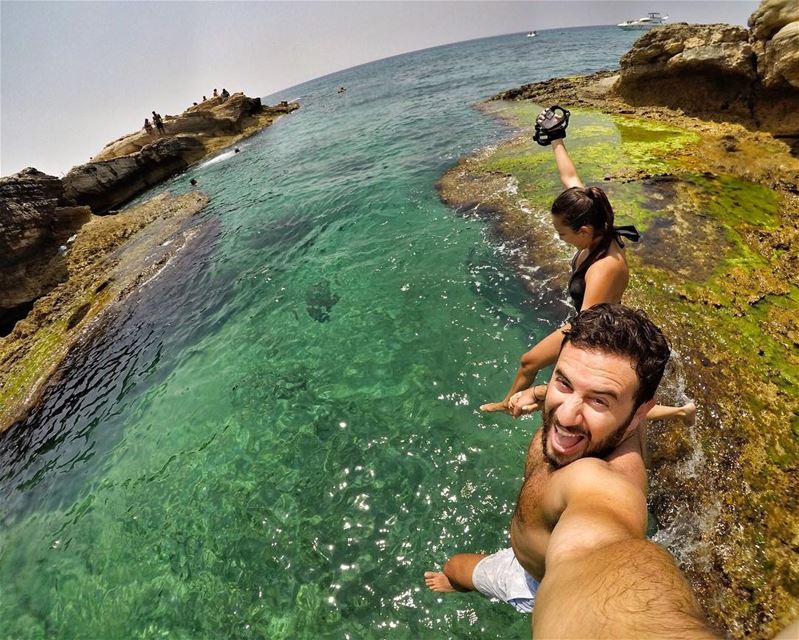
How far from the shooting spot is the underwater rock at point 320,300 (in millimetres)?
8820

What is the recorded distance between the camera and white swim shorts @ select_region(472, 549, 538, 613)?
293 centimetres

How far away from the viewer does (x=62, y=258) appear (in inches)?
674

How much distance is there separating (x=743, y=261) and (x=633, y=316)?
21.5 ft

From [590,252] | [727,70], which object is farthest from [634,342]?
[727,70]

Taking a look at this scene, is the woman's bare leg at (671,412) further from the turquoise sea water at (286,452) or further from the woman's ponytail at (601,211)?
the woman's ponytail at (601,211)

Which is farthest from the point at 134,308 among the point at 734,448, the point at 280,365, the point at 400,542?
the point at 734,448

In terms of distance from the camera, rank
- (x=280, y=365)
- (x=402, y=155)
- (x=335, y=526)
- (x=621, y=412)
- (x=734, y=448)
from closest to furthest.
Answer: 1. (x=621, y=412)
2. (x=734, y=448)
3. (x=335, y=526)
4. (x=280, y=365)
5. (x=402, y=155)

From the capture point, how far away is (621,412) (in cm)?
220

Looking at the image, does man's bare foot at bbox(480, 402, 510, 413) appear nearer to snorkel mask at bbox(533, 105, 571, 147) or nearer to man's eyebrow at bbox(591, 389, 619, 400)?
man's eyebrow at bbox(591, 389, 619, 400)

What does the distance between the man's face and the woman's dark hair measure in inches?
80.7

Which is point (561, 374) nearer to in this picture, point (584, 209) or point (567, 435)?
point (567, 435)

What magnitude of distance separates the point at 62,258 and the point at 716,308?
23521 mm

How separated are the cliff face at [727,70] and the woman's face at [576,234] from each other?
40.5 ft

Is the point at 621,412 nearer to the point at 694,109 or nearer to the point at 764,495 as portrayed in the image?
the point at 764,495
